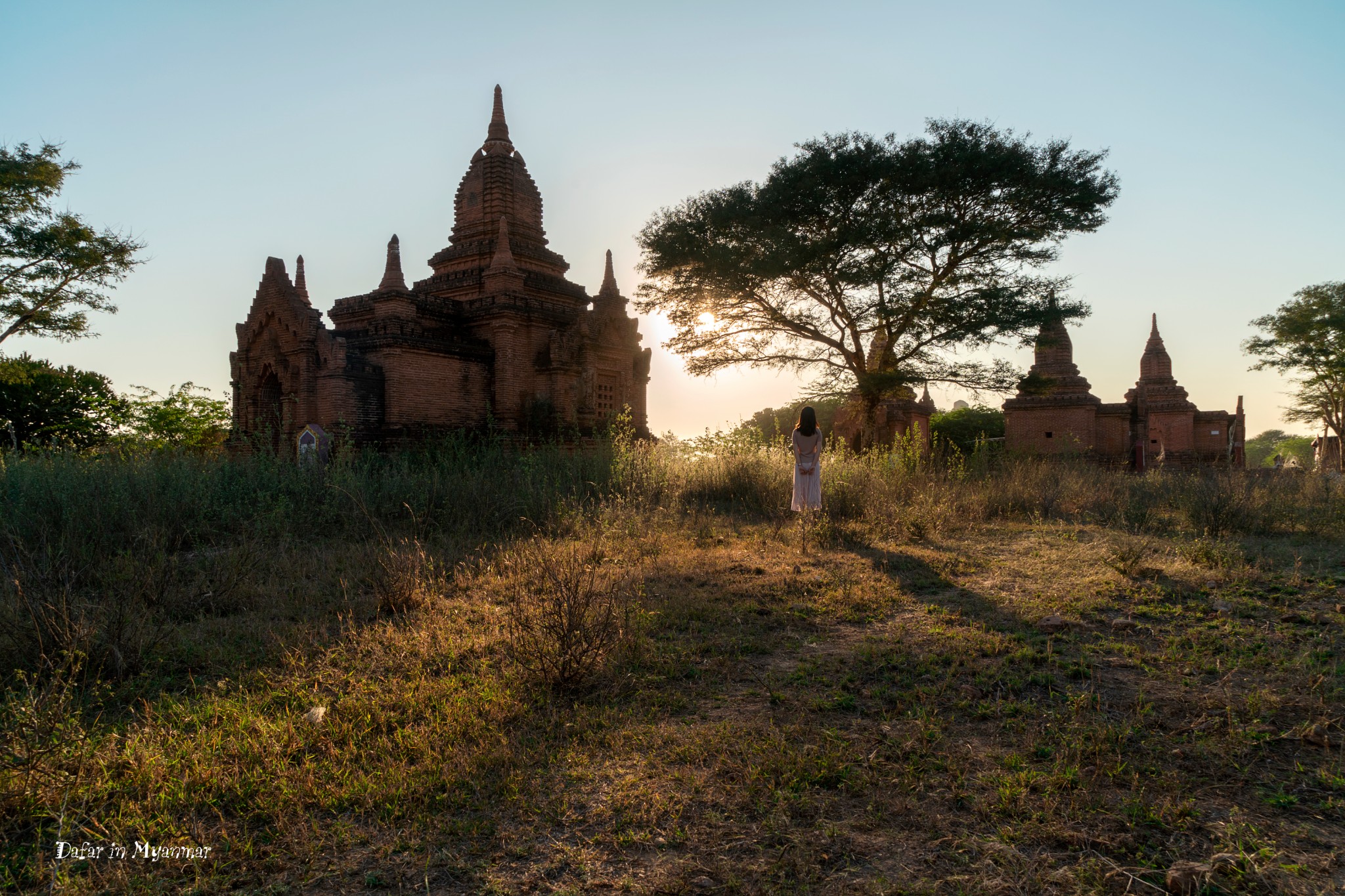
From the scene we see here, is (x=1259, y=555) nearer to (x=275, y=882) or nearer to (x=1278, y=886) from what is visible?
(x=1278, y=886)

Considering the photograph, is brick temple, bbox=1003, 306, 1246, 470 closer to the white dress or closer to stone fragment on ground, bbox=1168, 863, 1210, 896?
the white dress

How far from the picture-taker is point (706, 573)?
632 cm

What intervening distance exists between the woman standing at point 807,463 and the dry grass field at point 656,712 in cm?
132

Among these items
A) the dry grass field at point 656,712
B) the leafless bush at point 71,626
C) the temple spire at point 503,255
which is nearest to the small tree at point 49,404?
the temple spire at point 503,255

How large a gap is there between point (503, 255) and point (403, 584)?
11.9m

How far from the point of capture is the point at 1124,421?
22406 mm

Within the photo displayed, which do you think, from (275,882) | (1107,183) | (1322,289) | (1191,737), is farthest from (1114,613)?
(1322,289)

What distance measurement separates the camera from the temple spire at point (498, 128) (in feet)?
58.2

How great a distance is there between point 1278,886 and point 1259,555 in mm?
5771

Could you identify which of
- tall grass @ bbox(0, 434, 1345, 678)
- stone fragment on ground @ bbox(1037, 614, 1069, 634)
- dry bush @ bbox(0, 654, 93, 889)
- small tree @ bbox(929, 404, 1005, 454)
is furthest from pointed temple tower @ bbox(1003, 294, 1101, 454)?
dry bush @ bbox(0, 654, 93, 889)

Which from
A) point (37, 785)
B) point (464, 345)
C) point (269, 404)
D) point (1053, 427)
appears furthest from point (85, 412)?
point (1053, 427)

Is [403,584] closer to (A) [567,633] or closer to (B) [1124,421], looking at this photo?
(A) [567,633]

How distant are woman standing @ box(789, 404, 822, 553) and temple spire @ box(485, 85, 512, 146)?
12672 mm

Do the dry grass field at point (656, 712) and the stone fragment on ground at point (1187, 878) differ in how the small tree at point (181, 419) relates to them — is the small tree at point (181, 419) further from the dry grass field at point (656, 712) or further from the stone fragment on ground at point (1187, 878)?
the stone fragment on ground at point (1187, 878)
